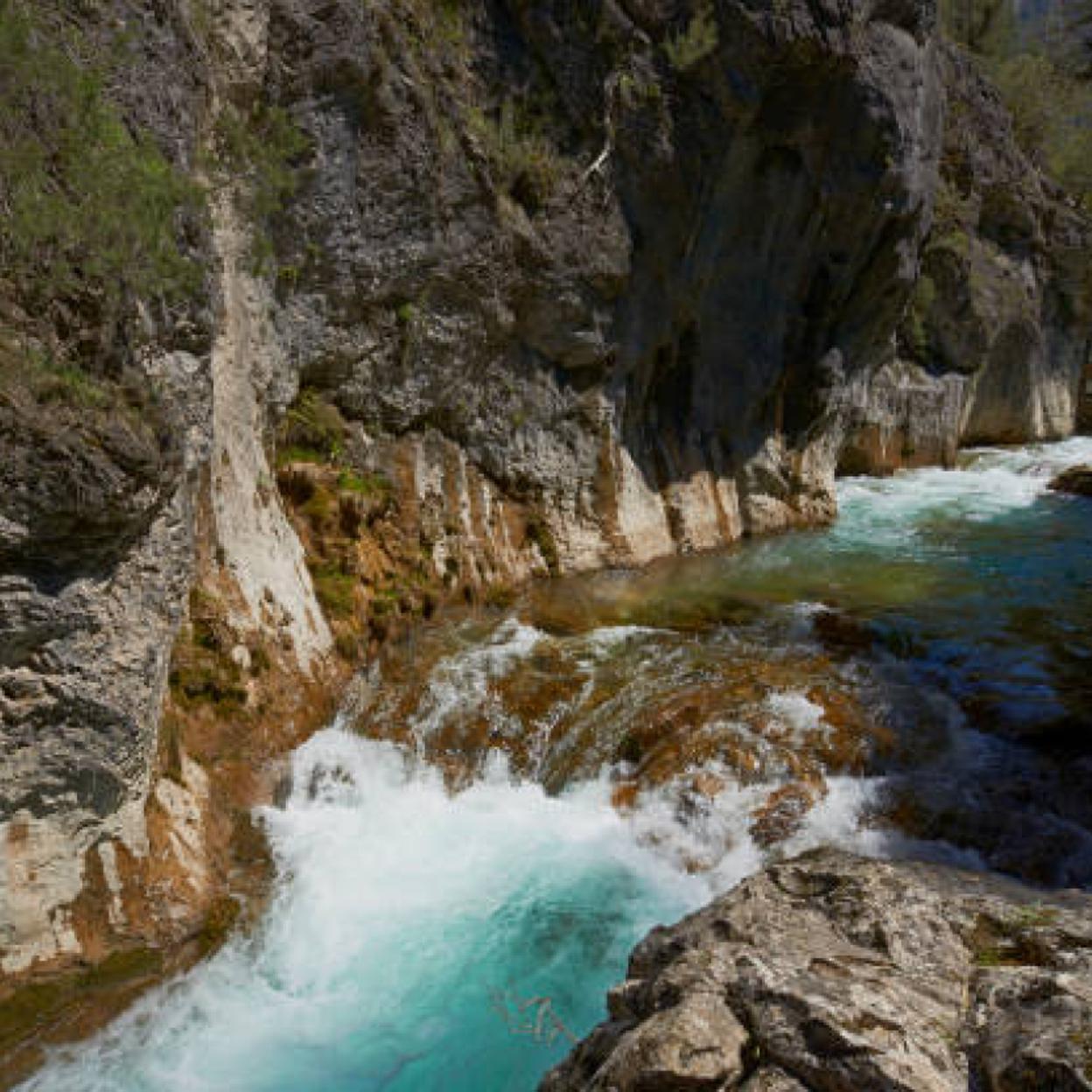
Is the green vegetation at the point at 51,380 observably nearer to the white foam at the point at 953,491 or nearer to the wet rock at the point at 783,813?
the wet rock at the point at 783,813

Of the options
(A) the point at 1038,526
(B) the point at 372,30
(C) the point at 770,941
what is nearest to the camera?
(C) the point at 770,941

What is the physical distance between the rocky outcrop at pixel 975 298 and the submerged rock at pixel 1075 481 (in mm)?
3450

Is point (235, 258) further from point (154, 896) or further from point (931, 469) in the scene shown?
point (931, 469)

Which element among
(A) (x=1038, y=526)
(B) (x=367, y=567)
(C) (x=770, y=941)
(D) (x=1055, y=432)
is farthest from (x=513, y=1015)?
(D) (x=1055, y=432)

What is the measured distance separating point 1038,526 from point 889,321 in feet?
14.4

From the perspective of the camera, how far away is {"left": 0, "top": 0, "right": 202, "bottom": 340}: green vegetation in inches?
153

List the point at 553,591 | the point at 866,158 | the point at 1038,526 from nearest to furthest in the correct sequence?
the point at 553,591 → the point at 866,158 → the point at 1038,526

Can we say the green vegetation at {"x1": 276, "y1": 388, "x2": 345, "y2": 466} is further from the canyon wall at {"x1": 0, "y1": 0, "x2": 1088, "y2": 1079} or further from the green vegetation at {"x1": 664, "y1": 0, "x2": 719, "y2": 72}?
the green vegetation at {"x1": 664, "y1": 0, "x2": 719, "y2": 72}

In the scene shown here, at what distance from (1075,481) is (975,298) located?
17.8 feet

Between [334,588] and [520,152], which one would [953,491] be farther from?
[334,588]

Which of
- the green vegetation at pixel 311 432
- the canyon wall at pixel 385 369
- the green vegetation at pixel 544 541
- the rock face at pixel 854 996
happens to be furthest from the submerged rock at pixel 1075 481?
the rock face at pixel 854 996

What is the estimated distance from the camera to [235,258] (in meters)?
6.71

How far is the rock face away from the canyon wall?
2.89 meters

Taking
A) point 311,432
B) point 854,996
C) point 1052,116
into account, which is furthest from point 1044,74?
point 854,996
